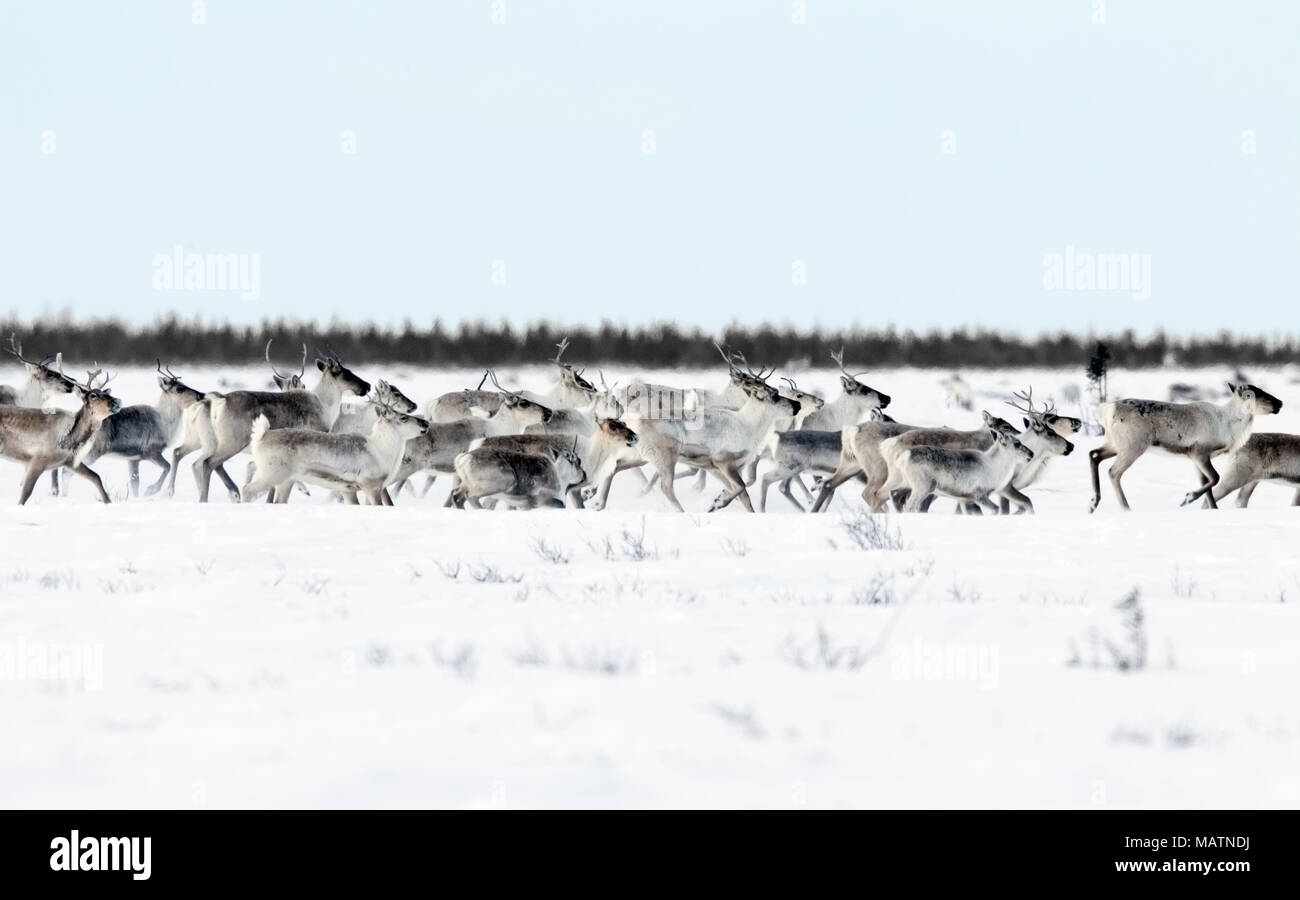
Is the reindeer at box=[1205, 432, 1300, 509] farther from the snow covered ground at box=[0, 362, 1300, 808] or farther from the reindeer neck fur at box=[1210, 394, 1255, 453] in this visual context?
the snow covered ground at box=[0, 362, 1300, 808]

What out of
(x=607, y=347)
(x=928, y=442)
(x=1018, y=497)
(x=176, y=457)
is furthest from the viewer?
(x=607, y=347)

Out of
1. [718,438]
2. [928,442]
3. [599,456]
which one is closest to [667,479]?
[718,438]

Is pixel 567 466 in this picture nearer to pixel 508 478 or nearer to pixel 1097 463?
pixel 508 478

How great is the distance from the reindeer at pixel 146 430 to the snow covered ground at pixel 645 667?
656cm

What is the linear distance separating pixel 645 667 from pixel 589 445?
927 centimetres

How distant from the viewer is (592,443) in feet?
49.7

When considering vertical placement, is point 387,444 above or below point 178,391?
below

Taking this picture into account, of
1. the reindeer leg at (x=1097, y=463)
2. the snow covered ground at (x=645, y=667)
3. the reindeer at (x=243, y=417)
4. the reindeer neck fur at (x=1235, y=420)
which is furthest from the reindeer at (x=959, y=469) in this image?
the reindeer at (x=243, y=417)

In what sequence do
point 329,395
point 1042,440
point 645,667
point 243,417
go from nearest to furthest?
point 645,667 < point 1042,440 < point 243,417 < point 329,395

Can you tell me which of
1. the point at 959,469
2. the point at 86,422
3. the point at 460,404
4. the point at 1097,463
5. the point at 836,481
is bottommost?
the point at 836,481

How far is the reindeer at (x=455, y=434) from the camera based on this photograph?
15.6m

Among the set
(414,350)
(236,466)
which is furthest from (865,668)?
(414,350)

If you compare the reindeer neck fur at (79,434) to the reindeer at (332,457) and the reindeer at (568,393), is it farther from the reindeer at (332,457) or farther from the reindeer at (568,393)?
the reindeer at (568,393)

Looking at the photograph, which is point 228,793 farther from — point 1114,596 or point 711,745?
point 1114,596
